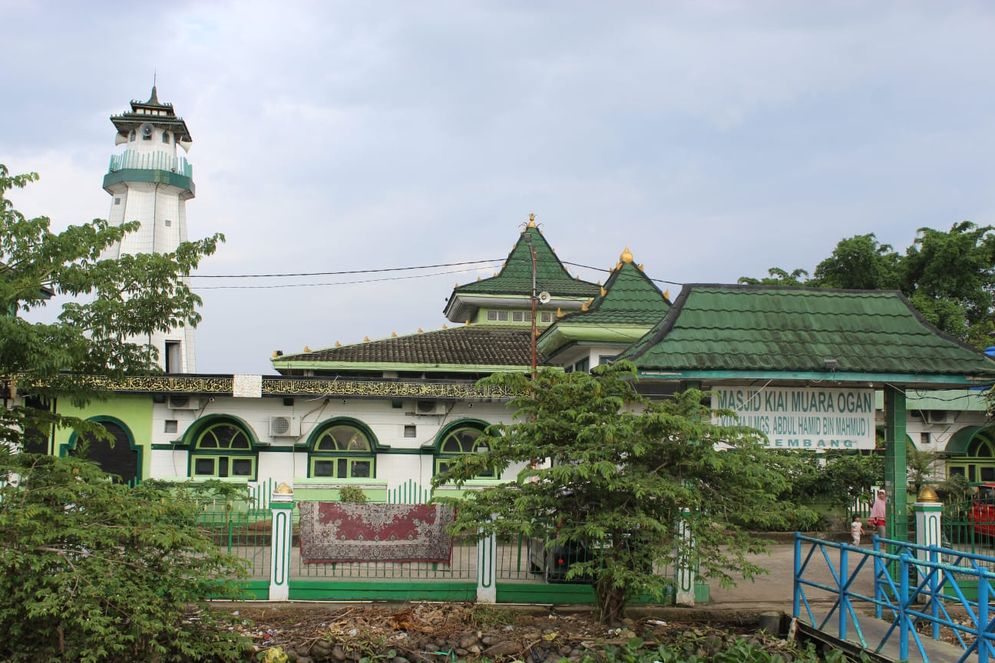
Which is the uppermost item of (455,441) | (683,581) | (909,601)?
(455,441)

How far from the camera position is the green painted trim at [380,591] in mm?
12227

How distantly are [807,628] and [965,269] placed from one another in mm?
26229

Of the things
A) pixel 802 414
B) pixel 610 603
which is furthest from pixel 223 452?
pixel 802 414

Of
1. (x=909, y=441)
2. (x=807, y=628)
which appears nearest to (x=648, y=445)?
(x=807, y=628)

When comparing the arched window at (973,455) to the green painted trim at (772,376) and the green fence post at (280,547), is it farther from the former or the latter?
the green fence post at (280,547)

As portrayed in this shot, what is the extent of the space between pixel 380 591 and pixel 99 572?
4.11 metres

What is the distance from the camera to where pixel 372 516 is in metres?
12.8

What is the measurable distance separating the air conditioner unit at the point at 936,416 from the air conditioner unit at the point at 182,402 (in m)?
18.0

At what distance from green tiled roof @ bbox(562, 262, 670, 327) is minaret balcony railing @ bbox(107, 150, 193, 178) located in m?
20.2

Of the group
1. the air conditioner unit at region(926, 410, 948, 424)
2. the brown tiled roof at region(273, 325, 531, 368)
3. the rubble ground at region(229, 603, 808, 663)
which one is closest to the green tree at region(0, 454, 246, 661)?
the rubble ground at region(229, 603, 808, 663)

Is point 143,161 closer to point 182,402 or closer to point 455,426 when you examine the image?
point 182,402

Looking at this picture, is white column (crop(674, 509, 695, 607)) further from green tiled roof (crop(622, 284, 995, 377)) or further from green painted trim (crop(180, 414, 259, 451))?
green painted trim (crop(180, 414, 259, 451))

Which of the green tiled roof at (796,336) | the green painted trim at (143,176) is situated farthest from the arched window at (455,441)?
the green painted trim at (143,176)

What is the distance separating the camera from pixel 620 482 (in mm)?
10539
